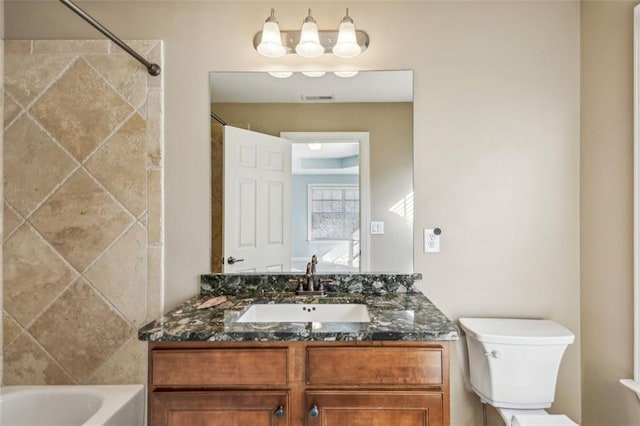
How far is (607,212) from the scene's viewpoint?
64.2 inches

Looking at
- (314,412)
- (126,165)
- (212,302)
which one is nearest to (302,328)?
(314,412)

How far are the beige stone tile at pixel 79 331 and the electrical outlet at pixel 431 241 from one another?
158 centimetres

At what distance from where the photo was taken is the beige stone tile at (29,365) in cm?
177

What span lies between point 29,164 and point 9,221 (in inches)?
11.7

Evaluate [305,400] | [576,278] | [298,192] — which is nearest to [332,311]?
[305,400]

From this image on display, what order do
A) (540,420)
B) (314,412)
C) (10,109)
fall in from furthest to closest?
(10,109) → (540,420) → (314,412)

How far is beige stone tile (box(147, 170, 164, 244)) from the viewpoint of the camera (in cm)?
180

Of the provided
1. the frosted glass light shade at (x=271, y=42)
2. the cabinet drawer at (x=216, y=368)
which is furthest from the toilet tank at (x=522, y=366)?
the frosted glass light shade at (x=271, y=42)

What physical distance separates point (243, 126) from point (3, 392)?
166 centimetres

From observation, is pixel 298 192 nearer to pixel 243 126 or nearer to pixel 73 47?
pixel 243 126

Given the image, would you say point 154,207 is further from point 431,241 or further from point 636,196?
point 636,196

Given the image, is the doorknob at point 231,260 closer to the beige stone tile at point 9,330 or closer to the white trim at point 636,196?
the beige stone tile at point 9,330

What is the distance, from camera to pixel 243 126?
1.85 meters

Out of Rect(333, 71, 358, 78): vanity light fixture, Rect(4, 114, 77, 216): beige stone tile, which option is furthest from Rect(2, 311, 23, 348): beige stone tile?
Rect(333, 71, 358, 78): vanity light fixture
